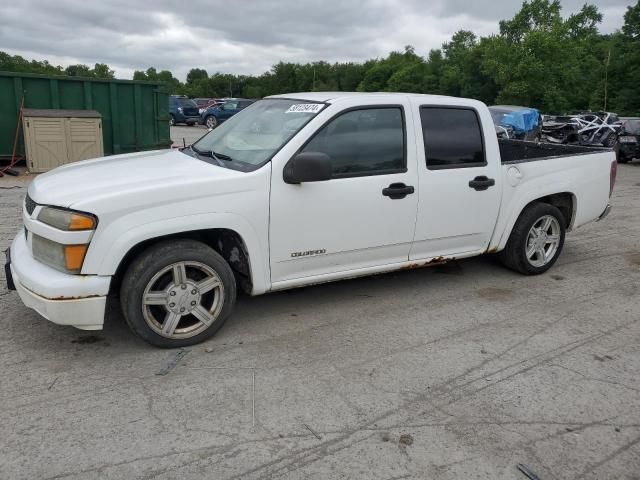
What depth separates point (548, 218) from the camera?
564 centimetres

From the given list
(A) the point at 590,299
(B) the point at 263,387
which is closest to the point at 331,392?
(B) the point at 263,387

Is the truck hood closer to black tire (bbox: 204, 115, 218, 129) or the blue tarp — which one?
the blue tarp

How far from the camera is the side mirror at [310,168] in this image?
12.6 feet

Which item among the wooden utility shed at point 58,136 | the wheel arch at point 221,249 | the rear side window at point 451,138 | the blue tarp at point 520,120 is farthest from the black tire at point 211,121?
the wheel arch at point 221,249

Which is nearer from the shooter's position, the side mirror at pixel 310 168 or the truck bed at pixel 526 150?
the side mirror at pixel 310 168

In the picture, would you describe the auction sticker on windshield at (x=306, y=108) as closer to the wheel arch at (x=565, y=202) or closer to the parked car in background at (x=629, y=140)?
the wheel arch at (x=565, y=202)

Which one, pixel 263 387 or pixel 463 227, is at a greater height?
pixel 463 227

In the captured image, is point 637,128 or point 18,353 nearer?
point 18,353

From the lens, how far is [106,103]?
12.4 m

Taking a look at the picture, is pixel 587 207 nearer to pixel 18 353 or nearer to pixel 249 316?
pixel 249 316

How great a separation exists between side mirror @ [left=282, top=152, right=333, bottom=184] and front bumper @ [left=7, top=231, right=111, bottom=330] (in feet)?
4.62

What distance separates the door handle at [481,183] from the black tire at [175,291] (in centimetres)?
229

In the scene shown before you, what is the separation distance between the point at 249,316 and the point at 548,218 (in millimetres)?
3177

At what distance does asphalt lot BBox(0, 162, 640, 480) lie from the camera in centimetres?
277
